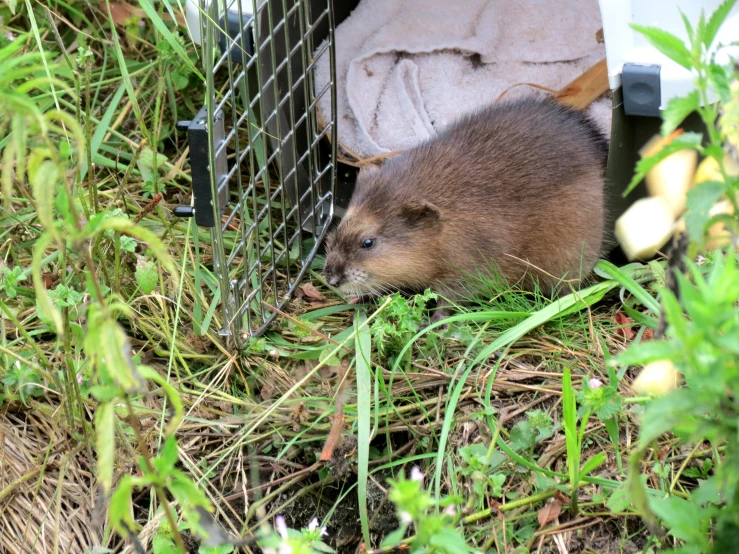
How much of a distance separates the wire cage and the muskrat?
0.82 feet

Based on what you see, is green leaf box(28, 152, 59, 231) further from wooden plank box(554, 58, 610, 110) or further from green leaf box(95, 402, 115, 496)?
wooden plank box(554, 58, 610, 110)

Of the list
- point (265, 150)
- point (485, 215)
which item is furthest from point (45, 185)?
point (485, 215)

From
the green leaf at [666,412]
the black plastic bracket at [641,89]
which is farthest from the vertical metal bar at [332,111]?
the green leaf at [666,412]

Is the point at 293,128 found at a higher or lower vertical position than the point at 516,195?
higher

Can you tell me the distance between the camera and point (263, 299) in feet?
10.7

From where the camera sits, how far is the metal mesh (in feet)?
8.92

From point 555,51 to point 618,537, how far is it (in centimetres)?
293

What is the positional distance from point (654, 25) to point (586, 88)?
1109mm

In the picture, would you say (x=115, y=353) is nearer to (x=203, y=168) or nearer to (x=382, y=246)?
(x=203, y=168)

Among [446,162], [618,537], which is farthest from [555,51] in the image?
[618,537]

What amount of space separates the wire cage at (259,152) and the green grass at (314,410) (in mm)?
146

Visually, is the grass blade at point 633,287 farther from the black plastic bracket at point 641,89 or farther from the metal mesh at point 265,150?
the metal mesh at point 265,150

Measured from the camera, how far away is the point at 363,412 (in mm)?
2545

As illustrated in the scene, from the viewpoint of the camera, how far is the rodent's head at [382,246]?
11.2 ft
